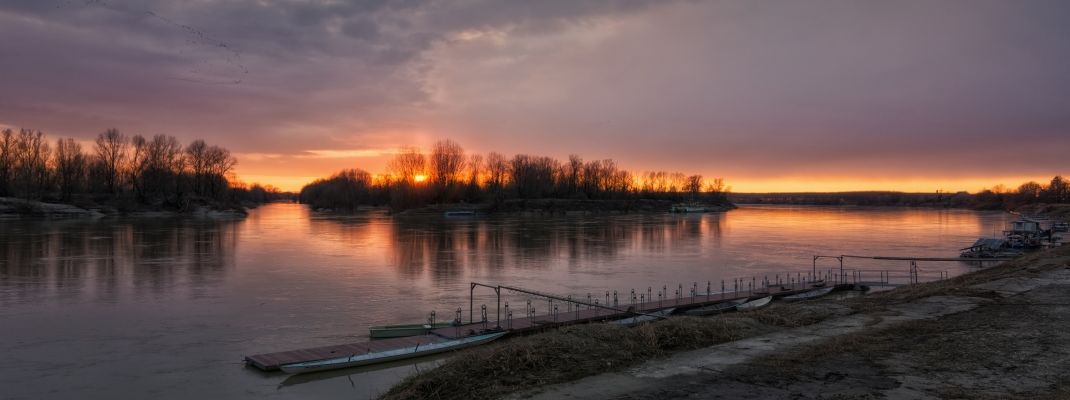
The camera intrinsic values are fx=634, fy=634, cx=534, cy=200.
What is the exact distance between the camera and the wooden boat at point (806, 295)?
79.1 feet

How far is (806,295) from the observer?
25047mm

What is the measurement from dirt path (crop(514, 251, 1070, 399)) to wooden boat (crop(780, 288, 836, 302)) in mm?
9907

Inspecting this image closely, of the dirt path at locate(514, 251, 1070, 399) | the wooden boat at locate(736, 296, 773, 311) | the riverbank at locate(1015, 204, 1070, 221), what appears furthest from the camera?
the riverbank at locate(1015, 204, 1070, 221)

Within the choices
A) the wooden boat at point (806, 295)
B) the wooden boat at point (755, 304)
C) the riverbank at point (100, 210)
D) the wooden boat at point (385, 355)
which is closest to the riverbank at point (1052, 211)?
the wooden boat at point (806, 295)

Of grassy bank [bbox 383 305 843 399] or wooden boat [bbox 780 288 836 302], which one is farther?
wooden boat [bbox 780 288 836 302]

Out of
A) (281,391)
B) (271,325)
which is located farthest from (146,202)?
(281,391)

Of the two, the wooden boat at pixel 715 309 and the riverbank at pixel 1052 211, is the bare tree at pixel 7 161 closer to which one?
the wooden boat at pixel 715 309

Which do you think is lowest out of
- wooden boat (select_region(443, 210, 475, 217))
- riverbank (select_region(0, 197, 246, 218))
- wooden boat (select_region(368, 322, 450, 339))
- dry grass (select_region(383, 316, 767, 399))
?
wooden boat (select_region(368, 322, 450, 339))

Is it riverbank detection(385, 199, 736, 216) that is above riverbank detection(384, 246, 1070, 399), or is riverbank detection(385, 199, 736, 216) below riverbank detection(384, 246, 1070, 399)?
above

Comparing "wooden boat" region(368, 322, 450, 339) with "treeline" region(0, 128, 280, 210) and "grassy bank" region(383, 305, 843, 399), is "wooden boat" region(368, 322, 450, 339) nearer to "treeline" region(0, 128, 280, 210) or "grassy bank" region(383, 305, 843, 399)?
"grassy bank" region(383, 305, 843, 399)

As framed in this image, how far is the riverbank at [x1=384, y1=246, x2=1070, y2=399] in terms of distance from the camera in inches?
335

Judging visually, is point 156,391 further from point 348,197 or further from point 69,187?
point 348,197

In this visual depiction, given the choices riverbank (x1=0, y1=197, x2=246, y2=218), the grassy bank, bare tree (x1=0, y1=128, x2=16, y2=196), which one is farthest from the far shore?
the grassy bank

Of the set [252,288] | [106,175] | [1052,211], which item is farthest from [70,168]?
[1052,211]
